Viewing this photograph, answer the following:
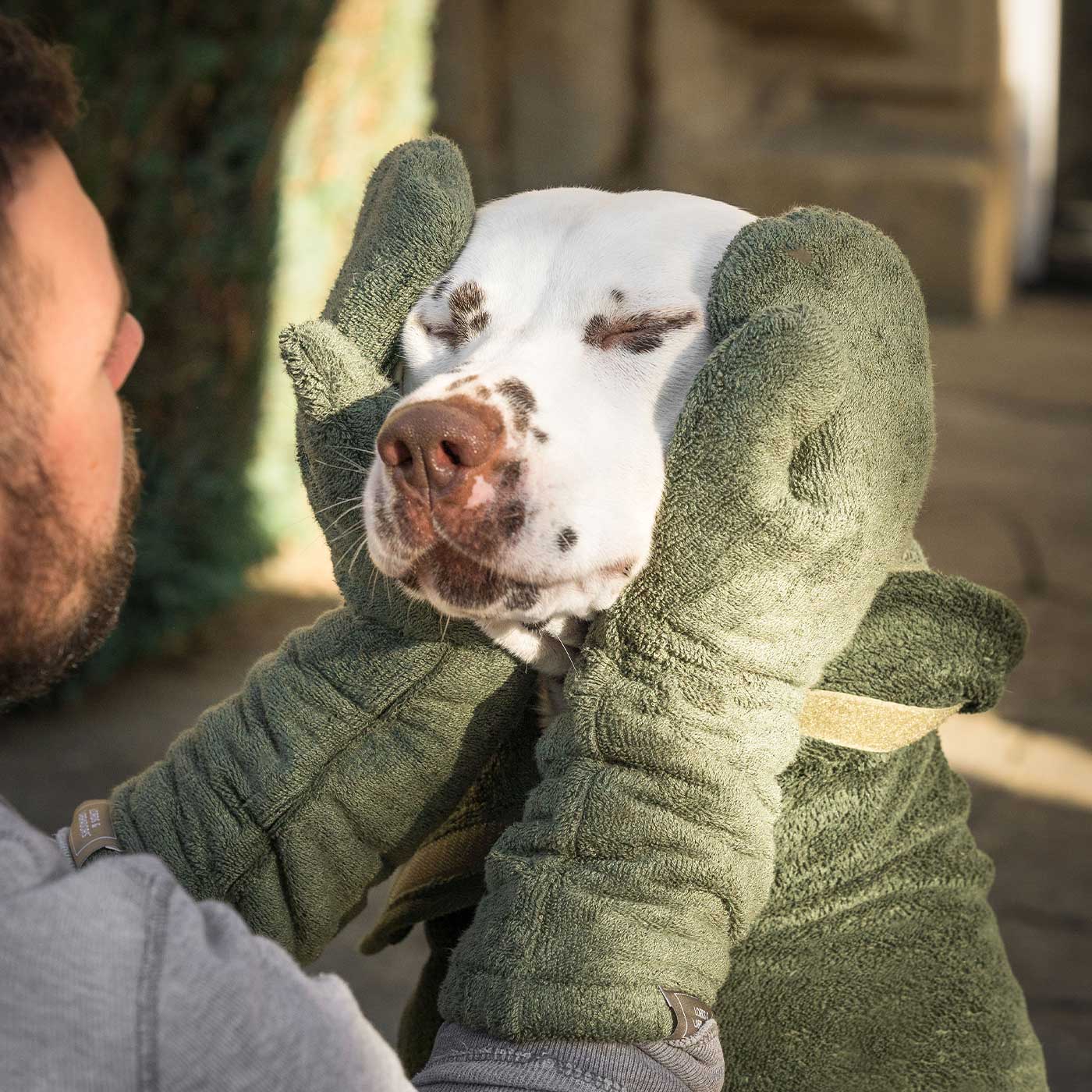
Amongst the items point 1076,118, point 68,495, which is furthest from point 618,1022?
point 1076,118

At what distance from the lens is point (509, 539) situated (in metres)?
1.62

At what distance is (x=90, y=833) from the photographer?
1.68 metres

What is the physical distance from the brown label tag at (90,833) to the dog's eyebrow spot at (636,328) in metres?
0.86

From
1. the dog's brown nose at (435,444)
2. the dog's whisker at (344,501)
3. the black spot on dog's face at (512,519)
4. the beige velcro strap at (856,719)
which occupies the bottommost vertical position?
the beige velcro strap at (856,719)

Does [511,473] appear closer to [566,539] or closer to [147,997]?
[566,539]

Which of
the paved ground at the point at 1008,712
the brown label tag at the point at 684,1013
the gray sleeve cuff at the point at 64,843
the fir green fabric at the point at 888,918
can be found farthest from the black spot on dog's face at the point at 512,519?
the paved ground at the point at 1008,712

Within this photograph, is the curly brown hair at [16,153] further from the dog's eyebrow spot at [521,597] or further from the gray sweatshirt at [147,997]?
the dog's eyebrow spot at [521,597]

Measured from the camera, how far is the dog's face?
161 centimetres

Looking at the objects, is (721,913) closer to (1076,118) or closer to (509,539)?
(509,539)

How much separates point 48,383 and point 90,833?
649mm

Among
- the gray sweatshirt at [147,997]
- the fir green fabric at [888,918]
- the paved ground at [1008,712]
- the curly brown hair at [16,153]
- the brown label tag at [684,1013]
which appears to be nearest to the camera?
the gray sweatshirt at [147,997]

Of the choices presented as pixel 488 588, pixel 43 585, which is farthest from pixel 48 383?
pixel 488 588

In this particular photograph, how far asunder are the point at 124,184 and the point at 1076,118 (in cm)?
1076

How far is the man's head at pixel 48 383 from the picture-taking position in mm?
1254
